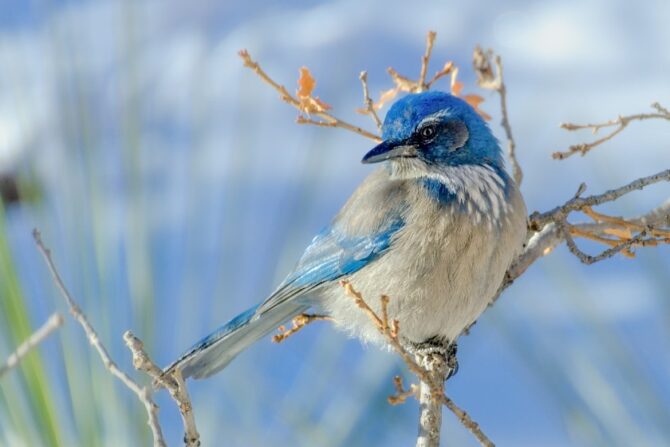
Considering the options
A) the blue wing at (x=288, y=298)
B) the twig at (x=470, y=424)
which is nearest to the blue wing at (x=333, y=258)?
the blue wing at (x=288, y=298)

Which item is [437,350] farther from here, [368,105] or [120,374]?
[120,374]

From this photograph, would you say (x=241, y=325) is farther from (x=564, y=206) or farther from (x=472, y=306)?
(x=564, y=206)

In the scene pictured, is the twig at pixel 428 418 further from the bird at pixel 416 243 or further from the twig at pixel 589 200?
the twig at pixel 589 200

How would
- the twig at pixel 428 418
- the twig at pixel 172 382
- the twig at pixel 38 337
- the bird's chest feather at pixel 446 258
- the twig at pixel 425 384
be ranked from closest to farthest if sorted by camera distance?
the twig at pixel 38 337 → the twig at pixel 172 382 → the twig at pixel 425 384 → the twig at pixel 428 418 → the bird's chest feather at pixel 446 258

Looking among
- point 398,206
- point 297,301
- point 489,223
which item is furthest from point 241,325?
point 489,223

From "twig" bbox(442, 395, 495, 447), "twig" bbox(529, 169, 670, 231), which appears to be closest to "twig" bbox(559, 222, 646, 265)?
"twig" bbox(529, 169, 670, 231)

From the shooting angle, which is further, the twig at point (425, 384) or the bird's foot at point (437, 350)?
the bird's foot at point (437, 350)

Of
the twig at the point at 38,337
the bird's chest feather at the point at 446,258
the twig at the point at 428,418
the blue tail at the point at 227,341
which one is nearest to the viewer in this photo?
the twig at the point at 38,337

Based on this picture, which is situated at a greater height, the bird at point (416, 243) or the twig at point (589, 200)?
the bird at point (416, 243)
